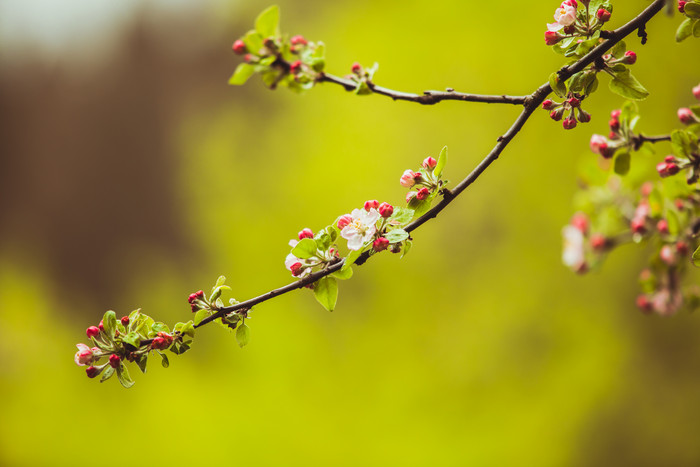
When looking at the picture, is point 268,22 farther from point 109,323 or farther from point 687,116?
point 687,116

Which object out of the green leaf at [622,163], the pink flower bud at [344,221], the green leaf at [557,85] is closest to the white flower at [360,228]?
the pink flower bud at [344,221]

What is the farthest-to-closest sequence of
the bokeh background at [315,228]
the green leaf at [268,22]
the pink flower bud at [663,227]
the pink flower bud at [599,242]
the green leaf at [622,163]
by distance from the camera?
the bokeh background at [315,228] < the pink flower bud at [599,242] < the pink flower bud at [663,227] < the green leaf at [622,163] < the green leaf at [268,22]

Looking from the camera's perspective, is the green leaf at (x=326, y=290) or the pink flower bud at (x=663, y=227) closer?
the green leaf at (x=326, y=290)

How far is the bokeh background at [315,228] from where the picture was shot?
2.06 metres

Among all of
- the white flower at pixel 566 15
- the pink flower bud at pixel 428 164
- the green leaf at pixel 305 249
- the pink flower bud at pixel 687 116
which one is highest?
the white flower at pixel 566 15

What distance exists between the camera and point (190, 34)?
2492 millimetres

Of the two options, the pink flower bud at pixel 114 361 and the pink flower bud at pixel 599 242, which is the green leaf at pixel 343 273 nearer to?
the pink flower bud at pixel 114 361

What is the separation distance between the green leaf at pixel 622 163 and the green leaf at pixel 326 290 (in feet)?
1.31

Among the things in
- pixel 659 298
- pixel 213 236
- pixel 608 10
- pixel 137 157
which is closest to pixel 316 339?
pixel 213 236

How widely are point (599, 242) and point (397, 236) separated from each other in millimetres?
559

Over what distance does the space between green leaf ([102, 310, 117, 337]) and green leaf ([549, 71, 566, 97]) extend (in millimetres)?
536

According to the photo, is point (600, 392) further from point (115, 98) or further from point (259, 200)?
point (115, 98)

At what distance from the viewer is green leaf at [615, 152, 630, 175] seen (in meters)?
0.62

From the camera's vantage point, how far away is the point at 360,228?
21.1 inches
